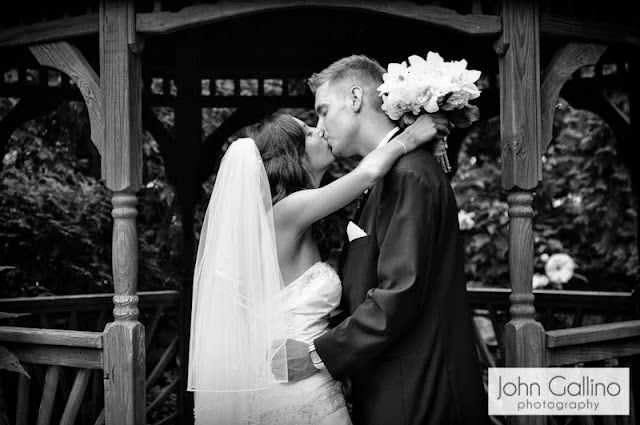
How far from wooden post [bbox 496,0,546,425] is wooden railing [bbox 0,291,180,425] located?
2.33 m

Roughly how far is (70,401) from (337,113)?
2254 mm

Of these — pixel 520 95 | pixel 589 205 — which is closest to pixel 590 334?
pixel 520 95

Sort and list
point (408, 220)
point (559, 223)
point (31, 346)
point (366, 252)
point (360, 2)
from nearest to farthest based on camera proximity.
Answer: point (408, 220) < point (366, 252) < point (360, 2) < point (31, 346) < point (559, 223)

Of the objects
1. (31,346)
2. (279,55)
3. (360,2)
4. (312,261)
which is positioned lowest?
(31,346)

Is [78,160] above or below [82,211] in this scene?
above

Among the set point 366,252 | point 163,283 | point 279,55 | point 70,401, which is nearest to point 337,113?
point 366,252

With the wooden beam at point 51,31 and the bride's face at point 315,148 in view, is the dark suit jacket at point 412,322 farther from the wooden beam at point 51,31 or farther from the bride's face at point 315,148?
the wooden beam at point 51,31

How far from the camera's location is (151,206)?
9836 mm

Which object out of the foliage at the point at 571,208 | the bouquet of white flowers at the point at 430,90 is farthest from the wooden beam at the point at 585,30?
the foliage at the point at 571,208

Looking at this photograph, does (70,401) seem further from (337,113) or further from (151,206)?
(151,206)

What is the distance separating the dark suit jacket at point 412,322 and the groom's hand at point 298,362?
127 mm

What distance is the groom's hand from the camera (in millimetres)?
3900

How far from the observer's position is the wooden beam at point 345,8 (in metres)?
A: 4.46

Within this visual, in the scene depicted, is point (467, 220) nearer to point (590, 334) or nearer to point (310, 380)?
point (590, 334)
